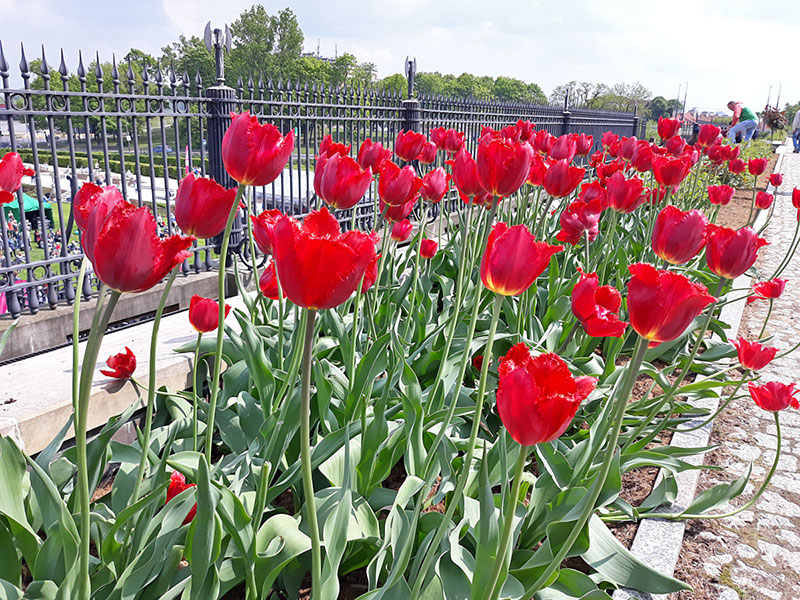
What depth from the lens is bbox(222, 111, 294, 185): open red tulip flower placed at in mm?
1216

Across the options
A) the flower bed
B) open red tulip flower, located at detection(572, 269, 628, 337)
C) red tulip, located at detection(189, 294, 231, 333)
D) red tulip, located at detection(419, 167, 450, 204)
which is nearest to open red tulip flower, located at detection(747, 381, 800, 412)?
the flower bed

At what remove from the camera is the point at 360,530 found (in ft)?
5.23

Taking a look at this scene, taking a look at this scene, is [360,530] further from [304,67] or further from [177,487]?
[304,67]

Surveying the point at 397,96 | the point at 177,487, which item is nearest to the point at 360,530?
the point at 177,487

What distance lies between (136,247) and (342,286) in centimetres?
30

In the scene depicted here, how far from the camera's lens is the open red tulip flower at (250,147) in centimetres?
122

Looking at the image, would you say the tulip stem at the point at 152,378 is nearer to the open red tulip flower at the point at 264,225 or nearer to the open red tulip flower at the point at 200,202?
the open red tulip flower at the point at 200,202

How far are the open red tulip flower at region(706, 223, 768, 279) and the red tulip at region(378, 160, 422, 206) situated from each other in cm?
93

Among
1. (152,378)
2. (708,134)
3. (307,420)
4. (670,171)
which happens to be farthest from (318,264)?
(708,134)

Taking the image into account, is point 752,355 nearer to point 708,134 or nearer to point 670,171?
point 670,171

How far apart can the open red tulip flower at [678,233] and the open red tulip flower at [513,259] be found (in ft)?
2.67

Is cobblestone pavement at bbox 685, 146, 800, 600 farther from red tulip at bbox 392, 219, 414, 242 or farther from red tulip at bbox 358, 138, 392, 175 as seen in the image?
red tulip at bbox 358, 138, 392, 175

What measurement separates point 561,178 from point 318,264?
79.3 inches

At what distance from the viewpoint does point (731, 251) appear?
1802 mm
